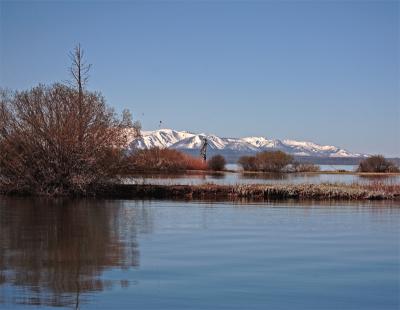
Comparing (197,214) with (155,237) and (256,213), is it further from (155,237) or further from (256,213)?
(155,237)

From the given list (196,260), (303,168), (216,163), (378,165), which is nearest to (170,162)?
(216,163)

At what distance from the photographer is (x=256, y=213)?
26.3 meters

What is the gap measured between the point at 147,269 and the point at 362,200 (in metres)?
24.1

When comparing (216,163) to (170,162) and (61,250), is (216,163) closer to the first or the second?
(170,162)

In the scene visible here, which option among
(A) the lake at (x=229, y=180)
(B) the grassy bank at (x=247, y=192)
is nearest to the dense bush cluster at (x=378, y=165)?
(A) the lake at (x=229, y=180)

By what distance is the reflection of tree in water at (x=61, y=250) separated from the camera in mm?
11157

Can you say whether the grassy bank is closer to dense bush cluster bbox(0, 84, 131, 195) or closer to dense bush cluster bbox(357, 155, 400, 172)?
dense bush cluster bbox(0, 84, 131, 195)

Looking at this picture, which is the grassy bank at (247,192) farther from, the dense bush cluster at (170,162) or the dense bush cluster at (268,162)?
the dense bush cluster at (268,162)

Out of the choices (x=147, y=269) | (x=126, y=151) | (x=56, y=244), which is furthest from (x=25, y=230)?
(x=126, y=151)

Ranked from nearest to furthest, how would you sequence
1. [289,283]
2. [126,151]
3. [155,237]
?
1. [289,283]
2. [155,237]
3. [126,151]

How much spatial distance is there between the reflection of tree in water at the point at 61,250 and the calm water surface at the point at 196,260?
0.03 meters

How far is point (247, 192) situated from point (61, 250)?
69.4 feet

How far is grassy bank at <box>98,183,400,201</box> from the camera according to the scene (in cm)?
3528

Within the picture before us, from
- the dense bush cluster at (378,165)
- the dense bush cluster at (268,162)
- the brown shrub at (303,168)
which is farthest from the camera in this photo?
the dense bush cluster at (378,165)
